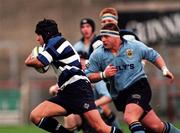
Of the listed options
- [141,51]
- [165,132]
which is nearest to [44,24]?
[141,51]

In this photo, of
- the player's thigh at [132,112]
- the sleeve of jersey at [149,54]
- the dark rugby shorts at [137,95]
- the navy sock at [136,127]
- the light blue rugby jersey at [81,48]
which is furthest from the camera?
the light blue rugby jersey at [81,48]

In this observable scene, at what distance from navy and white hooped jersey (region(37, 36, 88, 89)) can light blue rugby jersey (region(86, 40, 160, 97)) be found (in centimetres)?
40

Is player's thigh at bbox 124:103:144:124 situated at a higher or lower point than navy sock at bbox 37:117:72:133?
higher

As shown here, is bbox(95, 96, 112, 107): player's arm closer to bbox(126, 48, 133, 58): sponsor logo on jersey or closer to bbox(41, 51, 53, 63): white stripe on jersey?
bbox(126, 48, 133, 58): sponsor logo on jersey

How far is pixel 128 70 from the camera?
1188 cm

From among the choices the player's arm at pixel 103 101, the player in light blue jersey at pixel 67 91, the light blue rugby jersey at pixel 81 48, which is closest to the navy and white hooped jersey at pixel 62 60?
the player in light blue jersey at pixel 67 91

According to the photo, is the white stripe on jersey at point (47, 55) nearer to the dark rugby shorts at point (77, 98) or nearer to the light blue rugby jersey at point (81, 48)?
the dark rugby shorts at point (77, 98)

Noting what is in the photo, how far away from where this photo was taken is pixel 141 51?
1197 cm

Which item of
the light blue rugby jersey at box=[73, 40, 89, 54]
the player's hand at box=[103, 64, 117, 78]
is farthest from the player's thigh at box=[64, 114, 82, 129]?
the player's hand at box=[103, 64, 117, 78]

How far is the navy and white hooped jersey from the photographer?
37.3 feet

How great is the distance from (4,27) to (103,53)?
20.9 m

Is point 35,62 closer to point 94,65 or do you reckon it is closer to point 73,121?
point 94,65

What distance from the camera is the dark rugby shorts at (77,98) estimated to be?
11.6m

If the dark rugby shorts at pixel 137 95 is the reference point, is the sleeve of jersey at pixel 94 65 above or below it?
above
